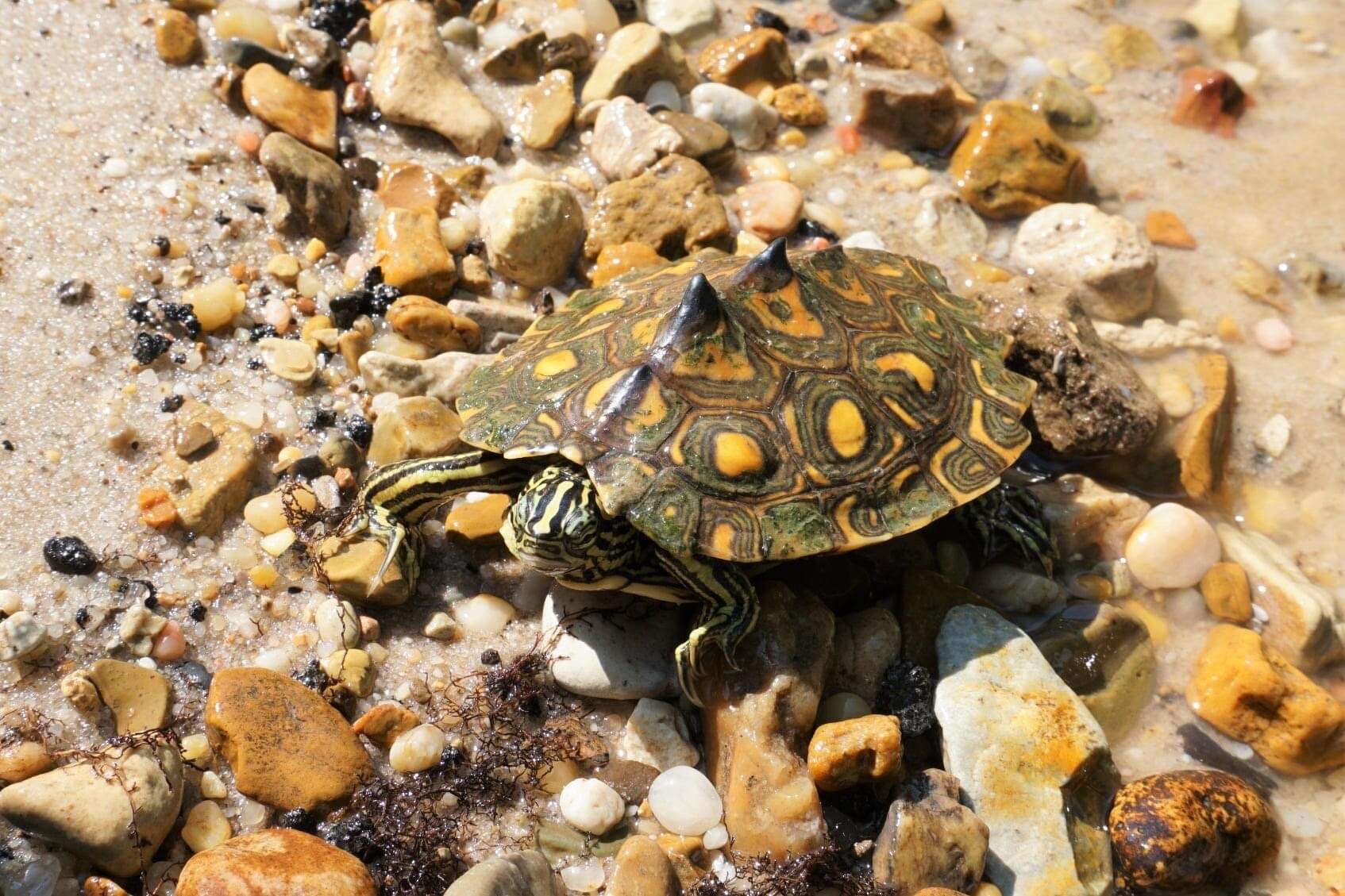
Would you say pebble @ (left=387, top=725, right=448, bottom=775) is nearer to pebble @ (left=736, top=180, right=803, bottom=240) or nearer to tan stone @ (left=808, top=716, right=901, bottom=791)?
tan stone @ (left=808, top=716, right=901, bottom=791)

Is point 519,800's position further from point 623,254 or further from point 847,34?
point 847,34

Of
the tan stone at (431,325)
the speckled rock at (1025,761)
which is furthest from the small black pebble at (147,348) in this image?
the speckled rock at (1025,761)

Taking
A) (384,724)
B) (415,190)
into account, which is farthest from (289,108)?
(384,724)

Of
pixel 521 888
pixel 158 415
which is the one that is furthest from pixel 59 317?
pixel 521 888

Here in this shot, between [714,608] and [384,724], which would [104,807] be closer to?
[384,724]

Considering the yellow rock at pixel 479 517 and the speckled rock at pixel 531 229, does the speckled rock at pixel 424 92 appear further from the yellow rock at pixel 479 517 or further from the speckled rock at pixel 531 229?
the yellow rock at pixel 479 517

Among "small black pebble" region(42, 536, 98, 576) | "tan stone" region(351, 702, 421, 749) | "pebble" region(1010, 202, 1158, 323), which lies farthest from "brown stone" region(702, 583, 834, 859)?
"pebble" region(1010, 202, 1158, 323)
